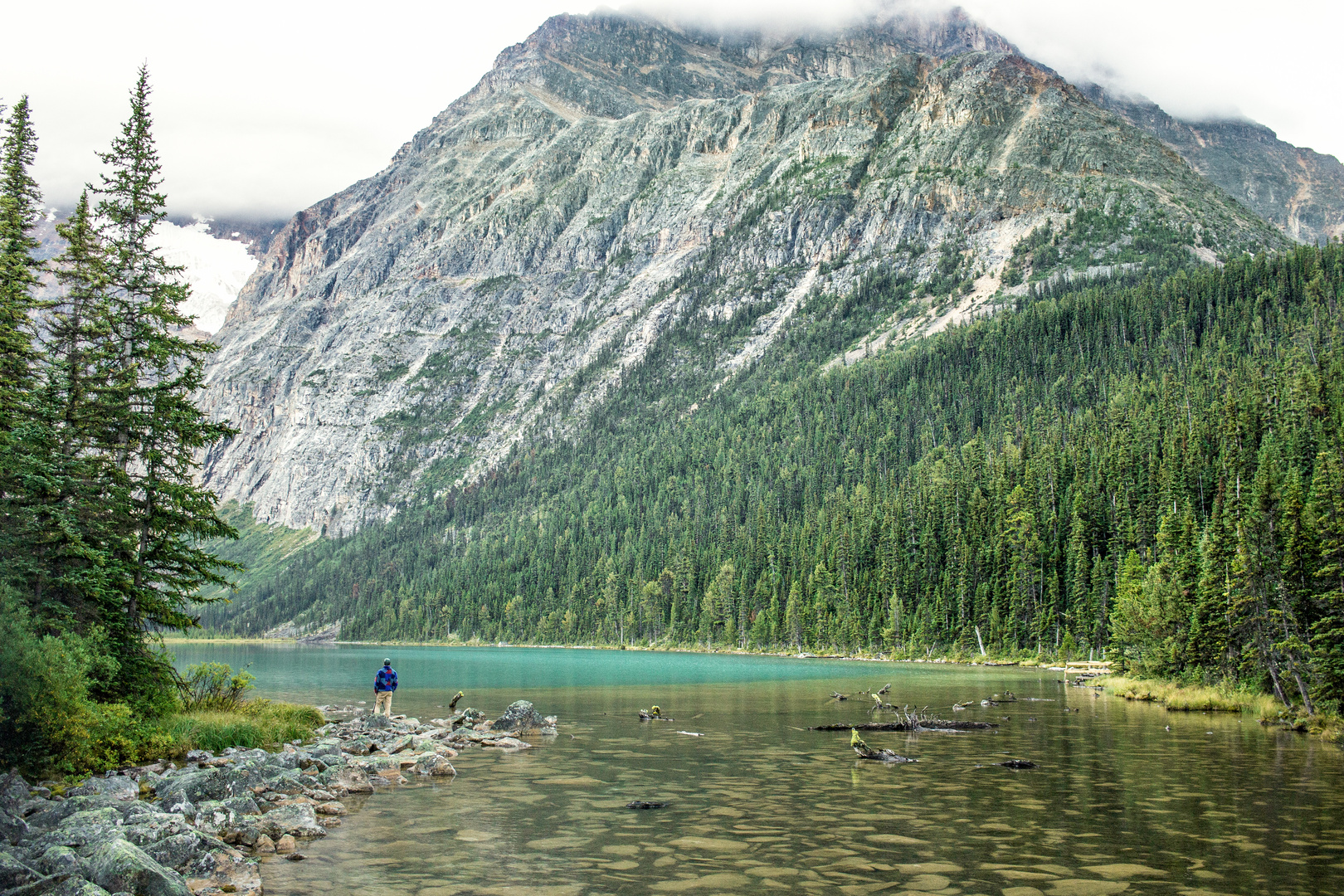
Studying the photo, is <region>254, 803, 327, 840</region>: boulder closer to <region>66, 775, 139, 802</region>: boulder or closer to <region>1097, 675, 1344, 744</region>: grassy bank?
<region>66, 775, 139, 802</region>: boulder

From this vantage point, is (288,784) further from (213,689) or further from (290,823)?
(213,689)

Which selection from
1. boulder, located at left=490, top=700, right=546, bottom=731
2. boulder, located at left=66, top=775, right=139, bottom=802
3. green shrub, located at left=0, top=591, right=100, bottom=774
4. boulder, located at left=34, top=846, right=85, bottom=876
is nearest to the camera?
boulder, located at left=34, top=846, right=85, bottom=876

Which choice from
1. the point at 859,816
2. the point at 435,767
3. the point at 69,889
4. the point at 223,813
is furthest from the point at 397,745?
the point at 69,889

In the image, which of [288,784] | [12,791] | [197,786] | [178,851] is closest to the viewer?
[178,851]

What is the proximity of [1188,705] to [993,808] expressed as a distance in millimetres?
31658

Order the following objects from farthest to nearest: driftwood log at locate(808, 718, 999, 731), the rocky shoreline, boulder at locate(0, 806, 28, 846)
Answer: driftwood log at locate(808, 718, 999, 731), boulder at locate(0, 806, 28, 846), the rocky shoreline

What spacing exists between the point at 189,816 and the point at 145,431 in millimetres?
14464

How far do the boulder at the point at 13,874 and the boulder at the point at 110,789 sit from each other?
751cm

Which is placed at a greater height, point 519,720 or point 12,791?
point 12,791

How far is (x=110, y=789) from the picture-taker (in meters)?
21.2

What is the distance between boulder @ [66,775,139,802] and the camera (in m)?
20.7

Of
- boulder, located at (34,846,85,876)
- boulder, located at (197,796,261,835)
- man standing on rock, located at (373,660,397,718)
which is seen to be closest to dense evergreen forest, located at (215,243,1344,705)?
boulder, located at (197,796,261,835)

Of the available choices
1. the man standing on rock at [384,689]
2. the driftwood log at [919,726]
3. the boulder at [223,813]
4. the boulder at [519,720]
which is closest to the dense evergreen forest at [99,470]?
the boulder at [223,813]

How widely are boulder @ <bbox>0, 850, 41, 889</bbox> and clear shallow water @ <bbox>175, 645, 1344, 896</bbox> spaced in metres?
3.89
